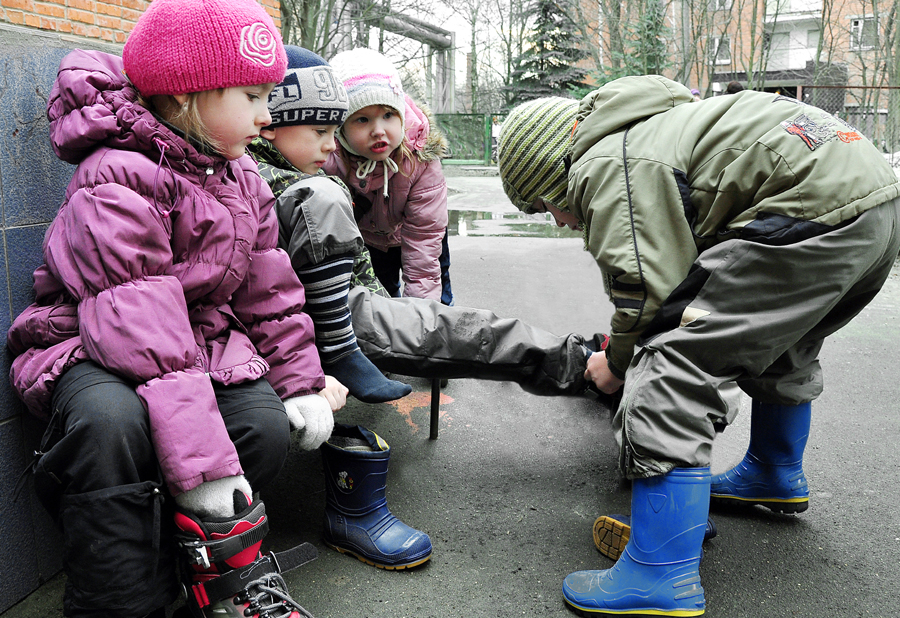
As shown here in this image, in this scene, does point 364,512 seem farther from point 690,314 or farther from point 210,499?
point 690,314

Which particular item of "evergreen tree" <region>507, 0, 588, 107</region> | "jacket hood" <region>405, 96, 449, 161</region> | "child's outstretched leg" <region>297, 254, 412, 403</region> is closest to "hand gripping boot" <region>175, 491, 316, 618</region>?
"child's outstretched leg" <region>297, 254, 412, 403</region>

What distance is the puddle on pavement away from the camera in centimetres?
844

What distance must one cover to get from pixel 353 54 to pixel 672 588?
2277 mm

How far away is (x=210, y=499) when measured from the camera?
4.87 feet

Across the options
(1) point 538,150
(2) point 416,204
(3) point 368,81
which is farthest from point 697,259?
(2) point 416,204

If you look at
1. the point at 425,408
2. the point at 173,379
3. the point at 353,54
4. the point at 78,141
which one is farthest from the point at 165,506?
the point at 353,54

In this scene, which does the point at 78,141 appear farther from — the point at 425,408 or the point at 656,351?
the point at 425,408

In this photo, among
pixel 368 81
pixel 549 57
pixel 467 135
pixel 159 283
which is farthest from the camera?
pixel 467 135

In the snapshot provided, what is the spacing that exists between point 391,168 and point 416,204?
26 centimetres

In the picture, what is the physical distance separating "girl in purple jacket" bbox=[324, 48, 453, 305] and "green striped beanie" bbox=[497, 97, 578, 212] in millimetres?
775

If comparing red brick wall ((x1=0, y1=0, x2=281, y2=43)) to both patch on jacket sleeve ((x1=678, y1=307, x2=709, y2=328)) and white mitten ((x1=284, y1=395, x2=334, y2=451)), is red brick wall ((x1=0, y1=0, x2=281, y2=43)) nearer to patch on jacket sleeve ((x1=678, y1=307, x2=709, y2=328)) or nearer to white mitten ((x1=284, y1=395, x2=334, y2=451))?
white mitten ((x1=284, y1=395, x2=334, y2=451))

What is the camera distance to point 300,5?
11.5m

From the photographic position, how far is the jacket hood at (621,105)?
202 cm

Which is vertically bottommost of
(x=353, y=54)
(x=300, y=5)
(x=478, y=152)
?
(x=478, y=152)
